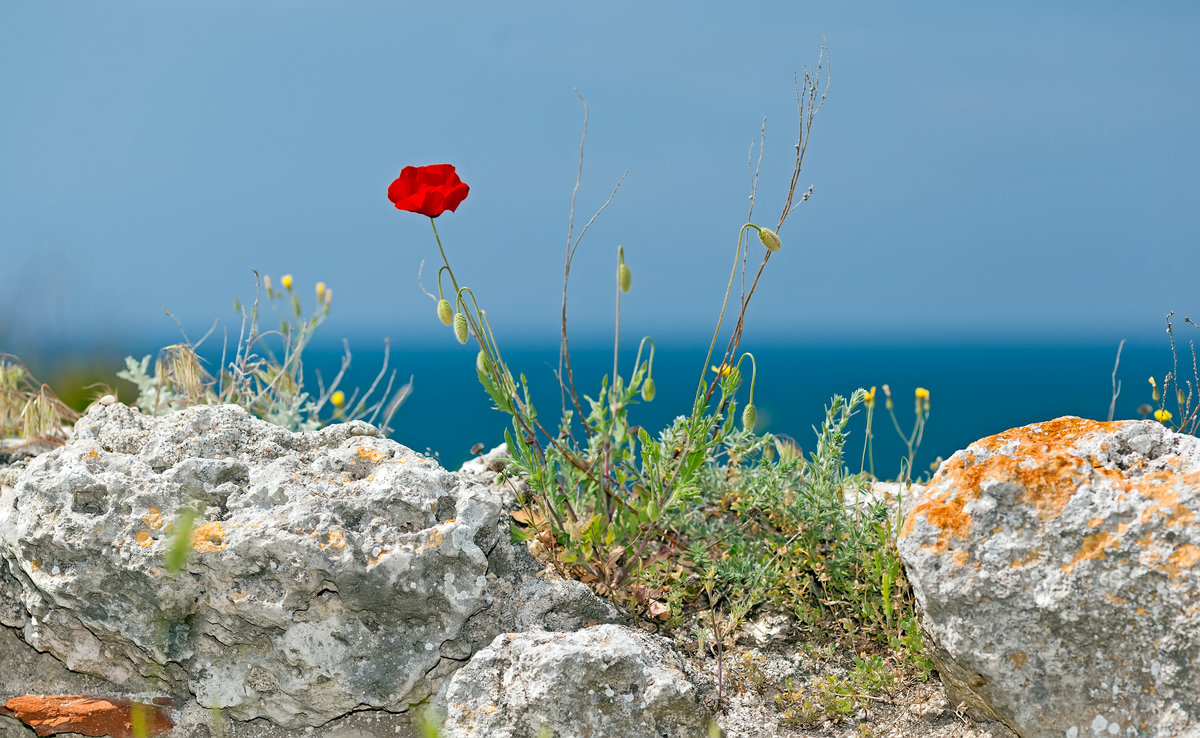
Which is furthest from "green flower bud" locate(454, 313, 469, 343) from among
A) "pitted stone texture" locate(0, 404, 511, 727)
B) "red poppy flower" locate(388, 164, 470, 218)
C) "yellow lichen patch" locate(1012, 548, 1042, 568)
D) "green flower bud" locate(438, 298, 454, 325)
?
"yellow lichen patch" locate(1012, 548, 1042, 568)

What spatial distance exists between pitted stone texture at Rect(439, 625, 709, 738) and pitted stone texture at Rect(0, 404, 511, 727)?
1.03 feet

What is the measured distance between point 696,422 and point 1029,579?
152cm

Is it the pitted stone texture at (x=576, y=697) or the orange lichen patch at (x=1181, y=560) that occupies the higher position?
the orange lichen patch at (x=1181, y=560)

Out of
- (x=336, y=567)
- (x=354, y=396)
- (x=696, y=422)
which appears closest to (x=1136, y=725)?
(x=696, y=422)

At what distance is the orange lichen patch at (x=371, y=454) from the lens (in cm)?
426

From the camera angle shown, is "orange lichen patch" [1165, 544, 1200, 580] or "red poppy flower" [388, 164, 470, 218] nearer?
"orange lichen patch" [1165, 544, 1200, 580]

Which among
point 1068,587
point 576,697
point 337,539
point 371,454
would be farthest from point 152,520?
point 1068,587

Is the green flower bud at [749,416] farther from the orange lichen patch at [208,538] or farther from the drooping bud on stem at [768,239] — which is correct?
the orange lichen patch at [208,538]

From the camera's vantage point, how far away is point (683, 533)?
17.0ft

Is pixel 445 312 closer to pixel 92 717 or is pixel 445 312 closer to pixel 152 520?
pixel 152 520

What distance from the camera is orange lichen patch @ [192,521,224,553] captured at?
3.76 m

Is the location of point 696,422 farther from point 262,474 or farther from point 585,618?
point 262,474

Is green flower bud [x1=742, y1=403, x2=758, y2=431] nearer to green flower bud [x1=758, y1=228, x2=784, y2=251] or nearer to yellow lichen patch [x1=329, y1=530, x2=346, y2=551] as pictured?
green flower bud [x1=758, y1=228, x2=784, y2=251]

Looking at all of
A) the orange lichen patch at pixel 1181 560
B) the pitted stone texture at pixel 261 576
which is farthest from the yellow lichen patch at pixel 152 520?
the orange lichen patch at pixel 1181 560
